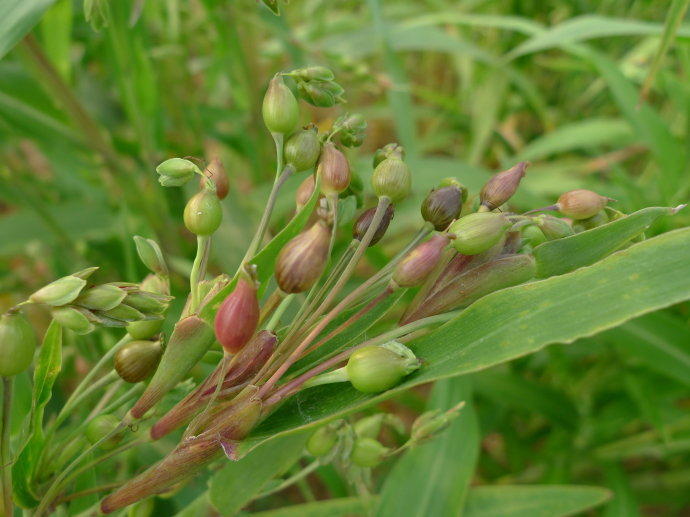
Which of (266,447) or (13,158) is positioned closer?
(266,447)

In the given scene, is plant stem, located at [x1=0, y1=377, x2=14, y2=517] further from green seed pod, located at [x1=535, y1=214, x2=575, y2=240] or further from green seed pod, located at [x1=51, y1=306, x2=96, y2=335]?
green seed pod, located at [x1=535, y1=214, x2=575, y2=240]

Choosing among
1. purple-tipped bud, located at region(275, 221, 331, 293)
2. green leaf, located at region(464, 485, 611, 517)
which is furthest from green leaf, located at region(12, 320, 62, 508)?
green leaf, located at region(464, 485, 611, 517)

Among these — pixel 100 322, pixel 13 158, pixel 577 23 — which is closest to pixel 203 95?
pixel 13 158

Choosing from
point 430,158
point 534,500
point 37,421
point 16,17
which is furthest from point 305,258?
point 430,158

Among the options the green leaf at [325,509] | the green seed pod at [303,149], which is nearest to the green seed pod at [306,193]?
the green seed pod at [303,149]

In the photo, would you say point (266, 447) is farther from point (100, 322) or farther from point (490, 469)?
point (490, 469)

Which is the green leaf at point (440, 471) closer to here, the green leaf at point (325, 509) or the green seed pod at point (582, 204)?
the green leaf at point (325, 509)
